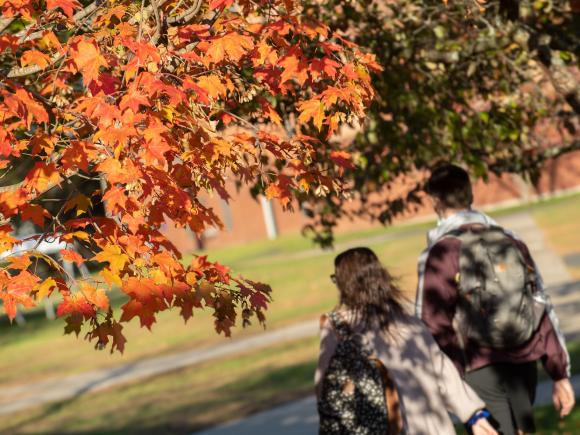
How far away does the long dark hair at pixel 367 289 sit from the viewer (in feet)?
14.4

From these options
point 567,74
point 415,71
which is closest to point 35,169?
point 567,74

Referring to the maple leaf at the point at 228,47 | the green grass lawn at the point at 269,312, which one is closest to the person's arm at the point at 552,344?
the maple leaf at the point at 228,47

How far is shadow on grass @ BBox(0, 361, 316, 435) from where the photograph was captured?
11.5m

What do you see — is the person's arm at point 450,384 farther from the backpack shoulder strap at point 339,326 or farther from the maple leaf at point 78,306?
the maple leaf at point 78,306

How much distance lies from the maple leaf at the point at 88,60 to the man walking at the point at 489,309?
6.05 ft

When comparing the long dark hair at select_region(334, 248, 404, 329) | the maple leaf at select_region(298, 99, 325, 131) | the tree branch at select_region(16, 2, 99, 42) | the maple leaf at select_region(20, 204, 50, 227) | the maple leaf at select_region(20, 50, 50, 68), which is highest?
the tree branch at select_region(16, 2, 99, 42)

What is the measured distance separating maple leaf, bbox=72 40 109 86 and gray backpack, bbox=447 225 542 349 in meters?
1.91

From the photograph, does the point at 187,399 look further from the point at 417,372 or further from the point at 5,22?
the point at 5,22

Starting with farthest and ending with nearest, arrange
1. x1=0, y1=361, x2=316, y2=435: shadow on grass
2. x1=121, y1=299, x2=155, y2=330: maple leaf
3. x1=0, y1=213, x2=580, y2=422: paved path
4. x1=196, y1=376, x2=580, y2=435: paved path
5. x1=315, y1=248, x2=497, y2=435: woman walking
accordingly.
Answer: x1=0, y1=213, x2=580, y2=422: paved path, x1=0, y1=361, x2=316, y2=435: shadow on grass, x1=196, y1=376, x2=580, y2=435: paved path, x1=315, y1=248, x2=497, y2=435: woman walking, x1=121, y1=299, x2=155, y2=330: maple leaf

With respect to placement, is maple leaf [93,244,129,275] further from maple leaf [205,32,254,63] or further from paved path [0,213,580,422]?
paved path [0,213,580,422]

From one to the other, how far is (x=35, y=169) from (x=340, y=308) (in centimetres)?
147

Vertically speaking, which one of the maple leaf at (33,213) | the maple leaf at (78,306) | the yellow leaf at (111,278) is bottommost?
the maple leaf at (78,306)

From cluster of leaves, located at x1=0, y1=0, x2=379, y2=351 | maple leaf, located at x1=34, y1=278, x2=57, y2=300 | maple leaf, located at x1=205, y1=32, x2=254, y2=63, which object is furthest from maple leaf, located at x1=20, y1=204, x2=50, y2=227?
maple leaf, located at x1=205, y1=32, x2=254, y2=63

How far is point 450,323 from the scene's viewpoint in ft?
15.9
